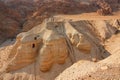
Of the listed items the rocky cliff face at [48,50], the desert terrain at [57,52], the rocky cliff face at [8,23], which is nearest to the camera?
the desert terrain at [57,52]

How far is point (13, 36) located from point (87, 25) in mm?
10566

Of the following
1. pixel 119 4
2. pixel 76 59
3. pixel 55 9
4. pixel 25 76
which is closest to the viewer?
pixel 25 76

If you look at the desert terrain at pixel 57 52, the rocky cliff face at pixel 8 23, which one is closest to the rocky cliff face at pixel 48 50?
the desert terrain at pixel 57 52

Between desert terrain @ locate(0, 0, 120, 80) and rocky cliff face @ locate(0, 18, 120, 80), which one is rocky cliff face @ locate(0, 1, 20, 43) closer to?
desert terrain @ locate(0, 0, 120, 80)

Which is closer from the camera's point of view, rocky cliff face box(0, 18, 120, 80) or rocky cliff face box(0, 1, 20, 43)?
rocky cliff face box(0, 18, 120, 80)

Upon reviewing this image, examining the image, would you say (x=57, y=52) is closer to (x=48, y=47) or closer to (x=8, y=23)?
(x=48, y=47)

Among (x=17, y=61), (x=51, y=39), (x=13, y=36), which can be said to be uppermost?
(x=51, y=39)

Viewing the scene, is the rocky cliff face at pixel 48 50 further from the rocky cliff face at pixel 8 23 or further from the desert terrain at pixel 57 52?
the rocky cliff face at pixel 8 23

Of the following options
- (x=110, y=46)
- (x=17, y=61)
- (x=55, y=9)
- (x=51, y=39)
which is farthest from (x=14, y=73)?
(x=55, y=9)

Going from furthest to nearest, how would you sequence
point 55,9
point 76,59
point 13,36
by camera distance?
point 55,9, point 13,36, point 76,59

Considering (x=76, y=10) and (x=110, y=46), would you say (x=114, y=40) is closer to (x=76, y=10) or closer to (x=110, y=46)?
(x=110, y=46)

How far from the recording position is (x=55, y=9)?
34594 millimetres

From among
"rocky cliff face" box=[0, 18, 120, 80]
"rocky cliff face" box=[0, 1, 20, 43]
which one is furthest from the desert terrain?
"rocky cliff face" box=[0, 1, 20, 43]

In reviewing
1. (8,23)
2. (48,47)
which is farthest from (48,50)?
(8,23)
